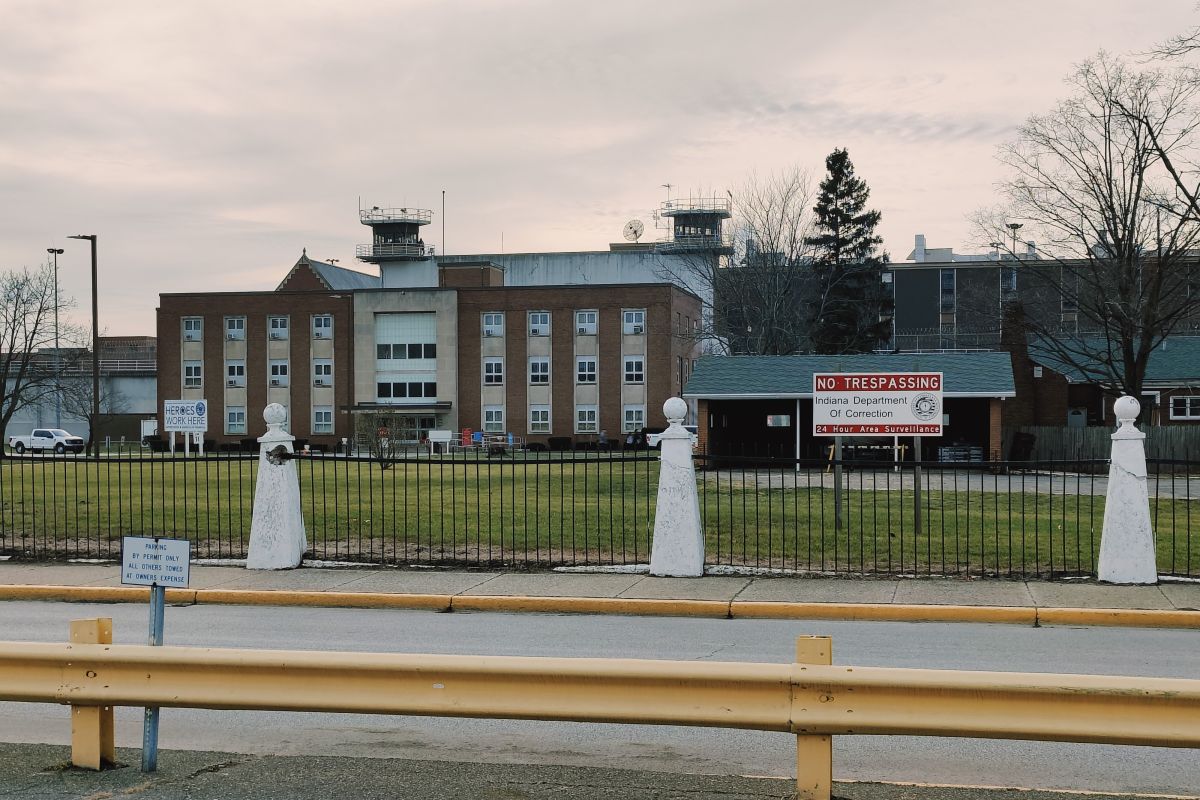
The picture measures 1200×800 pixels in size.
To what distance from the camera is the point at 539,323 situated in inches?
2982

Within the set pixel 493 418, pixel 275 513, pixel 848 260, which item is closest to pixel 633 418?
pixel 493 418

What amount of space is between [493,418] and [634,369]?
30.3 ft

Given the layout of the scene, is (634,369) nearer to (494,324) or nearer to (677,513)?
(494,324)

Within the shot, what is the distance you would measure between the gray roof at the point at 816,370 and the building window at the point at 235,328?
4365 cm

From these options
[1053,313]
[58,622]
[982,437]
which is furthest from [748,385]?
[58,622]

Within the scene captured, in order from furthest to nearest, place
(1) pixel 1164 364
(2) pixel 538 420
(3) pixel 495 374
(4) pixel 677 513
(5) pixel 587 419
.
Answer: (3) pixel 495 374
(2) pixel 538 420
(5) pixel 587 419
(1) pixel 1164 364
(4) pixel 677 513

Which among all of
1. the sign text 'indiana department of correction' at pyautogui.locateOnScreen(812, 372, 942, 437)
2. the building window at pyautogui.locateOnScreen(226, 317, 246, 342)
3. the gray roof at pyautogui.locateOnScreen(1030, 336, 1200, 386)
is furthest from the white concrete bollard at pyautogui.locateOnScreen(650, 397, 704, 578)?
the building window at pyautogui.locateOnScreen(226, 317, 246, 342)

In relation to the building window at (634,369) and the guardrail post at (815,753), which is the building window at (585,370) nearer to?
the building window at (634,369)

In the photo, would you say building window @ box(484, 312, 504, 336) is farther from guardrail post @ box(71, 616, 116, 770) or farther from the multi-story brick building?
guardrail post @ box(71, 616, 116, 770)

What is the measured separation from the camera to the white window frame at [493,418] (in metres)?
75.8

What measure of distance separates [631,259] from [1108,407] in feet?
157

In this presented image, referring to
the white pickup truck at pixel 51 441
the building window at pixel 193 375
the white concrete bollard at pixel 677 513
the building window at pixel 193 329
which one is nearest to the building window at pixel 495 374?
the building window at pixel 193 375

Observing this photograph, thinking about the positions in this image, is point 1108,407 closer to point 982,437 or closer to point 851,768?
point 982,437

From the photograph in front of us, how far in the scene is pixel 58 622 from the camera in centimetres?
1162
